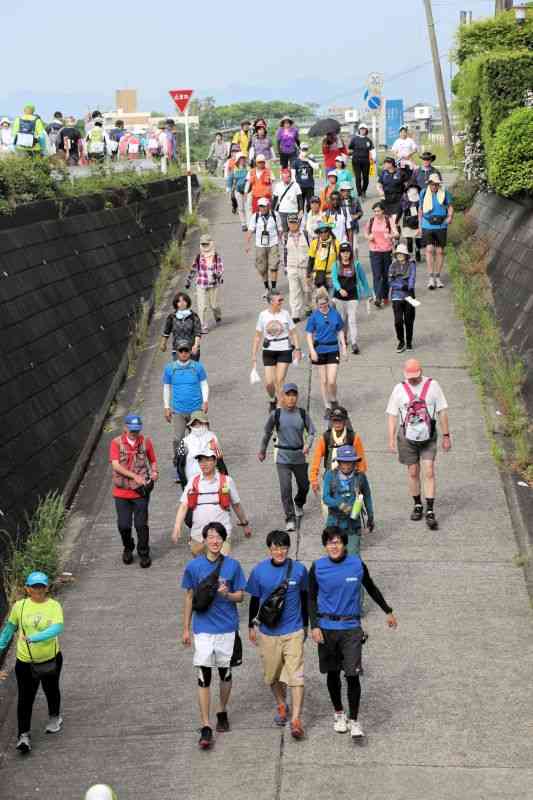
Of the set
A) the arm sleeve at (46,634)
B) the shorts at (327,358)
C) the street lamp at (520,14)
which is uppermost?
the street lamp at (520,14)

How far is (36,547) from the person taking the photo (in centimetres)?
1288

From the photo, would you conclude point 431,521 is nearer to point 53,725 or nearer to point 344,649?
point 344,649

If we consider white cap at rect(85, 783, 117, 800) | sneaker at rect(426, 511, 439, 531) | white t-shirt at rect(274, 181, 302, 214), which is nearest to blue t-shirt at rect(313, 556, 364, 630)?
white cap at rect(85, 783, 117, 800)

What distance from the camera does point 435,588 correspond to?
1225 cm

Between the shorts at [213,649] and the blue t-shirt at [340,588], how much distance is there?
735 mm

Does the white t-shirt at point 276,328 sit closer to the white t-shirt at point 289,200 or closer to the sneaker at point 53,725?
the sneaker at point 53,725

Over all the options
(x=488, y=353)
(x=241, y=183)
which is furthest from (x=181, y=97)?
(x=488, y=353)

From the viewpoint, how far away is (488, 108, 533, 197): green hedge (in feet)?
65.4

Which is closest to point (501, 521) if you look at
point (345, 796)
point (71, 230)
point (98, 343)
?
point (345, 796)

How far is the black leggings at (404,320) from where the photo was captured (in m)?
18.5

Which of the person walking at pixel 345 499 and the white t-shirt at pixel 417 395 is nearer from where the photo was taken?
the person walking at pixel 345 499

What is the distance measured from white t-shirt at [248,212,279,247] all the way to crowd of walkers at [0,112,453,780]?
0.03m

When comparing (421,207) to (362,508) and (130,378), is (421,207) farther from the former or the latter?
(362,508)

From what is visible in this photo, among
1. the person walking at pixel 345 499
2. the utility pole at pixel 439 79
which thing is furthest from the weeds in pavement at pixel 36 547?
the utility pole at pixel 439 79
